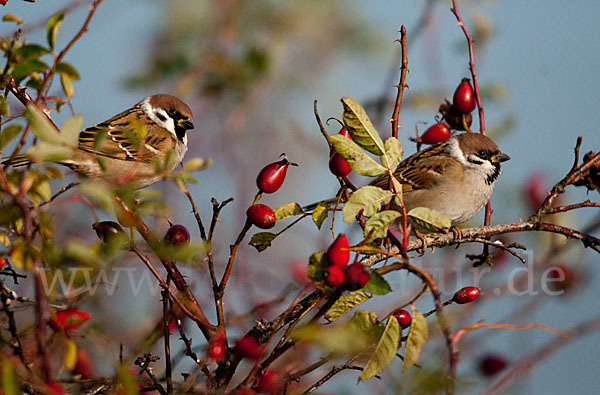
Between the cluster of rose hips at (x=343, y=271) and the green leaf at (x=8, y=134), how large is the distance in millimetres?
602

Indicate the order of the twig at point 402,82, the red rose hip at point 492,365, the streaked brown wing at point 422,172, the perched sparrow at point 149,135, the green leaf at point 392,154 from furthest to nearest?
the perched sparrow at point 149,135 < the streaked brown wing at point 422,172 < the red rose hip at point 492,365 < the twig at point 402,82 < the green leaf at point 392,154

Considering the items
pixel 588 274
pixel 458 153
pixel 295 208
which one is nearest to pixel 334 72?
pixel 458 153

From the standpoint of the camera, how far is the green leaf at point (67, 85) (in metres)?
1.30

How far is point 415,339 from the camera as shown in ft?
3.38

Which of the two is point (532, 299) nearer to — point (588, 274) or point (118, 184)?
point (588, 274)

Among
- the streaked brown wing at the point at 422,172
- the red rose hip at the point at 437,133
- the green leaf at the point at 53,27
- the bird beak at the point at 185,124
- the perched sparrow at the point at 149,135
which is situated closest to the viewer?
the green leaf at the point at 53,27

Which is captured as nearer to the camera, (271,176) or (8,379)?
(8,379)

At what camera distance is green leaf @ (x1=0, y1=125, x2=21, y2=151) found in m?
1.08

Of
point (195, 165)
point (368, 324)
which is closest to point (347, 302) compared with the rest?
point (368, 324)

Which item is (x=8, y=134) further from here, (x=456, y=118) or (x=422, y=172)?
(x=422, y=172)

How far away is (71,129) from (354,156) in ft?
1.74

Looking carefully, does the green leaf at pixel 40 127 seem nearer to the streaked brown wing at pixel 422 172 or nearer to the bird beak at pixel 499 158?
the streaked brown wing at pixel 422 172

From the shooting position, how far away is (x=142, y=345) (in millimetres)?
1066

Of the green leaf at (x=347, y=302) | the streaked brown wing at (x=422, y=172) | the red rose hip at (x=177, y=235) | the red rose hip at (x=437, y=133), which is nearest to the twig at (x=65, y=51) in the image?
the red rose hip at (x=177, y=235)
